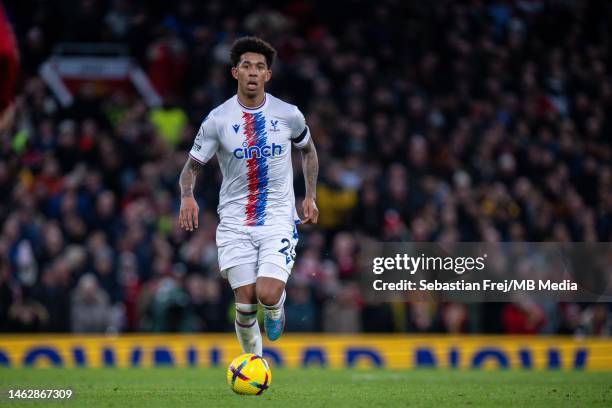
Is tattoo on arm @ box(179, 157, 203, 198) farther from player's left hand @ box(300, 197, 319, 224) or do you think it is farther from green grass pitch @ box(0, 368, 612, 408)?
green grass pitch @ box(0, 368, 612, 408)

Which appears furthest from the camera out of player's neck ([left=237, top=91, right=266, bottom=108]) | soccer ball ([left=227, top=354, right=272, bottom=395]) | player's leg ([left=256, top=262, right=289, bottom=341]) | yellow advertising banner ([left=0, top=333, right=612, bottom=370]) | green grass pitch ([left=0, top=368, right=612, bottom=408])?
yellow advertising banner ([left=0, top=333, right=612, bottom=370])

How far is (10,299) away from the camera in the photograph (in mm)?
16453

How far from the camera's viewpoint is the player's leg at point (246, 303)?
938 centimetres

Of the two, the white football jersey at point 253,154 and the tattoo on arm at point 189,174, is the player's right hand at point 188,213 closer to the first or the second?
the tattoo on arm at point 189,174

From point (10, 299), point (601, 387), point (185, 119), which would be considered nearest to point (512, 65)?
point (185, 119)

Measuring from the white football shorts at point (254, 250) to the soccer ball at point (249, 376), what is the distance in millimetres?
674

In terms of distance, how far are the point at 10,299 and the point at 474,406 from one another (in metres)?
9.57

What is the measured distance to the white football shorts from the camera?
30.7ft

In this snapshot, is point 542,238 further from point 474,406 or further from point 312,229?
point 474,406

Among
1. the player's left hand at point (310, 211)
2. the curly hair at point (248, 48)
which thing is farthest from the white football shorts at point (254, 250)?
the curly hair at point (248, 48)

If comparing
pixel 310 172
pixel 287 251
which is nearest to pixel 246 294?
pixel 287 251

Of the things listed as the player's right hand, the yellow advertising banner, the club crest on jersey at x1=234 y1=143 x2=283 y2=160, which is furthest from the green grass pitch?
the yellow advertising banner

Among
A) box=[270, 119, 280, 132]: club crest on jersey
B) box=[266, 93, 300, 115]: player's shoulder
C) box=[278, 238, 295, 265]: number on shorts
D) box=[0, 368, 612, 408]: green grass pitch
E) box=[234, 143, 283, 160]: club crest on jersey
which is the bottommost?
box=[0, 368, 612, 408]: green grass pitch

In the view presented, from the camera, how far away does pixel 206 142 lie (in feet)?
30.8
